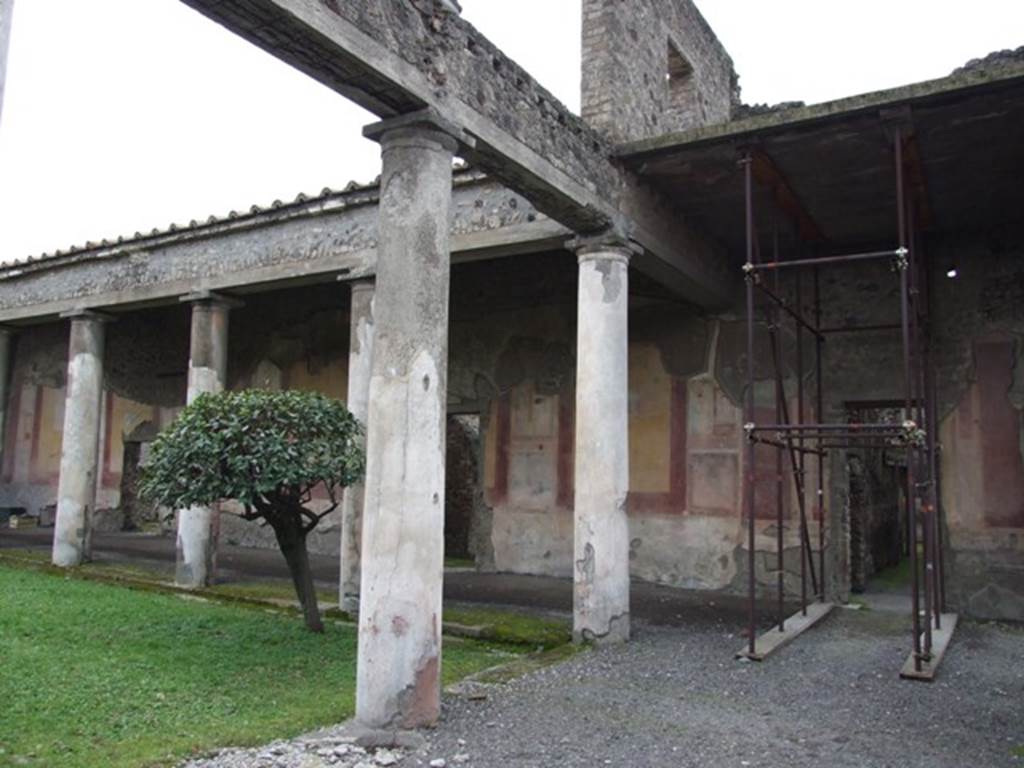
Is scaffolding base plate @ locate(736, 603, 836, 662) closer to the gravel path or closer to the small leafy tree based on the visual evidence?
the gravel path

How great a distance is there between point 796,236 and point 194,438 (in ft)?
18.2

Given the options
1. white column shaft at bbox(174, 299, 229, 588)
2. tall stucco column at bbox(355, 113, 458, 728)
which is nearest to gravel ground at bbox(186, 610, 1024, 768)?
tall stucco column at bbox(355, 113, 458, 728)

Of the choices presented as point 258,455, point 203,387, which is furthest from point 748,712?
point 203,387

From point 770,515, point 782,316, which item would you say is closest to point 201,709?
point 770,515

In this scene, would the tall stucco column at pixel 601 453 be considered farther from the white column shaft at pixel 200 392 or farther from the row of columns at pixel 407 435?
the white column shaft at pixel 200 392

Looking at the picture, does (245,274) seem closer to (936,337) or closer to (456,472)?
(456,472)

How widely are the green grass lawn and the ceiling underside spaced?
4.13 metres

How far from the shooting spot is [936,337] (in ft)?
27.7

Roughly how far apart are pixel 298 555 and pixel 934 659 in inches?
184

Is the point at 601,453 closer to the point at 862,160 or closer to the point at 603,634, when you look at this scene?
the point at 603,634

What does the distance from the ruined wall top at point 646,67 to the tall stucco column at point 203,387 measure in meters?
5.00

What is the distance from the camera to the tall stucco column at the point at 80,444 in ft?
34.4

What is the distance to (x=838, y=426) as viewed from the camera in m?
5.60

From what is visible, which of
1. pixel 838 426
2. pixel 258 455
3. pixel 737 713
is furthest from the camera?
pixel 258 455
